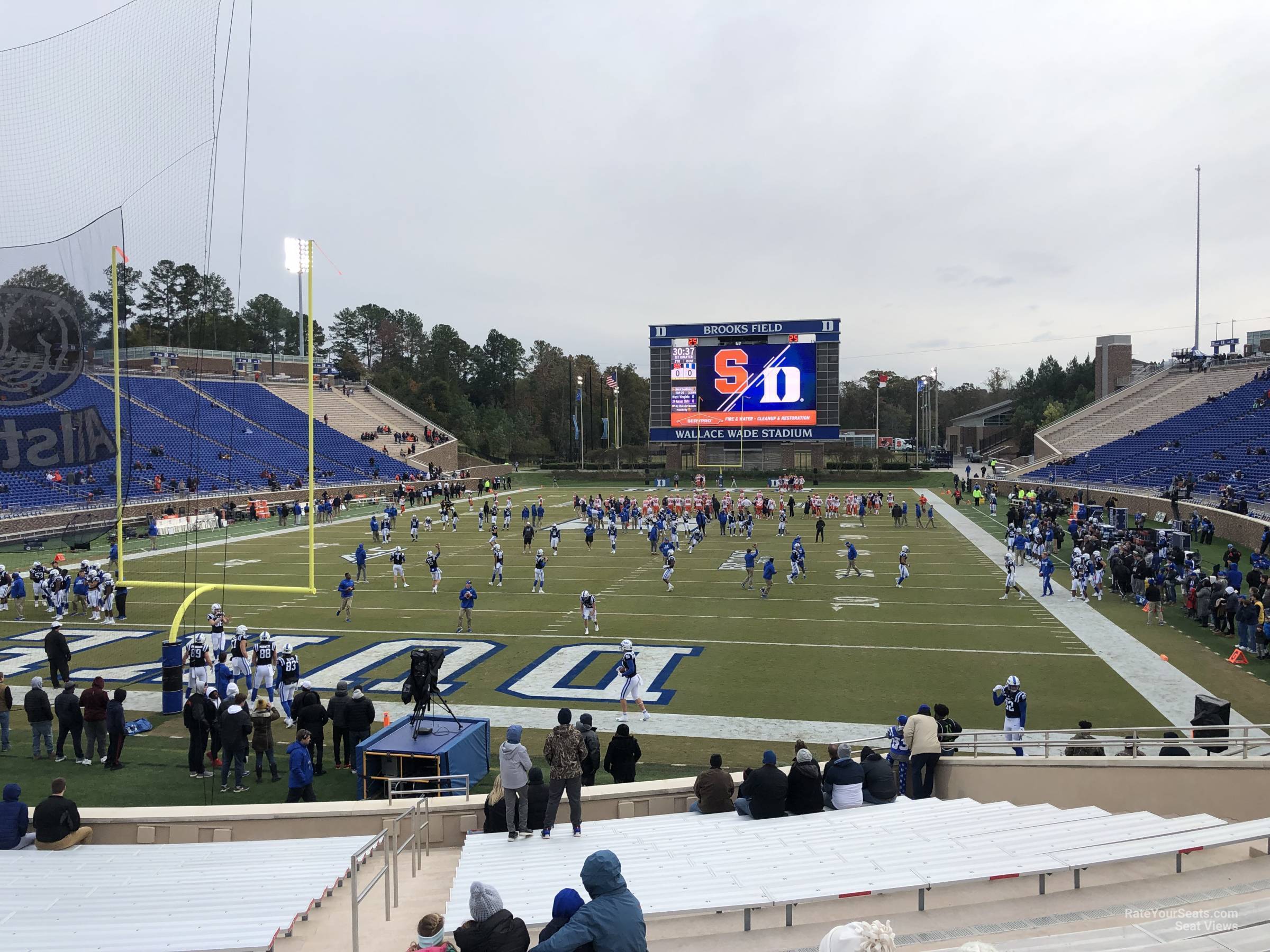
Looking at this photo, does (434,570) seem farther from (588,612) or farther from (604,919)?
(604,919)

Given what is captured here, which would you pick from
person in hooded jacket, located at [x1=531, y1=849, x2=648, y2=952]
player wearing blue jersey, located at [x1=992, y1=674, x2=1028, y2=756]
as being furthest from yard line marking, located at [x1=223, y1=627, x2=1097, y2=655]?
person in hooded jacket, located at [x1=531, y1=849, x2=648, y2=952]

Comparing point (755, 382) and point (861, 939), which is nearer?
point (861, 939)

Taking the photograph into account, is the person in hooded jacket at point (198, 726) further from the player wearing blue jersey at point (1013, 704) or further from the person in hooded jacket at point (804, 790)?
the player wearing blue jersey at point (1013, 704)

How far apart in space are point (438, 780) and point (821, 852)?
4.17 meters

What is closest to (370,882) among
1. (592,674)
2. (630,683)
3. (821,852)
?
(821,852)

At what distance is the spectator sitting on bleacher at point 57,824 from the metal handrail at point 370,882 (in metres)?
2.45

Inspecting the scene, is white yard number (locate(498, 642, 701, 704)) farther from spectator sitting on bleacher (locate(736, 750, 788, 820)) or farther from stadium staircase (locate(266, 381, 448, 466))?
stadium staircase (locate(266, 381, 448, 466))

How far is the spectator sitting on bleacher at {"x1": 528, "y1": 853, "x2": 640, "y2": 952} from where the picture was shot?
3682mm

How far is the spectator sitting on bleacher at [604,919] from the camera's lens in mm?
3682

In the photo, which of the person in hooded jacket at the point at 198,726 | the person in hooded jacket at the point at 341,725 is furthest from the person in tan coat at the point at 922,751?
the person in hooded jacket at the point at 198,726

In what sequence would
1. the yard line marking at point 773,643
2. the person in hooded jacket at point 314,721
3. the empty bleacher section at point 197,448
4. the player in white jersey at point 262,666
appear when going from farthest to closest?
the yard line marking at point 773,643 < the empty bleacher section at point 197,448 < the player in white jersey at point 262,666 < the person in hooded jacket at point 314,721

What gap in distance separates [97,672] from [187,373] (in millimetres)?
7138

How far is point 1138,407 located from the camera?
179ft

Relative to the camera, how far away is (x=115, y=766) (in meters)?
10.3
